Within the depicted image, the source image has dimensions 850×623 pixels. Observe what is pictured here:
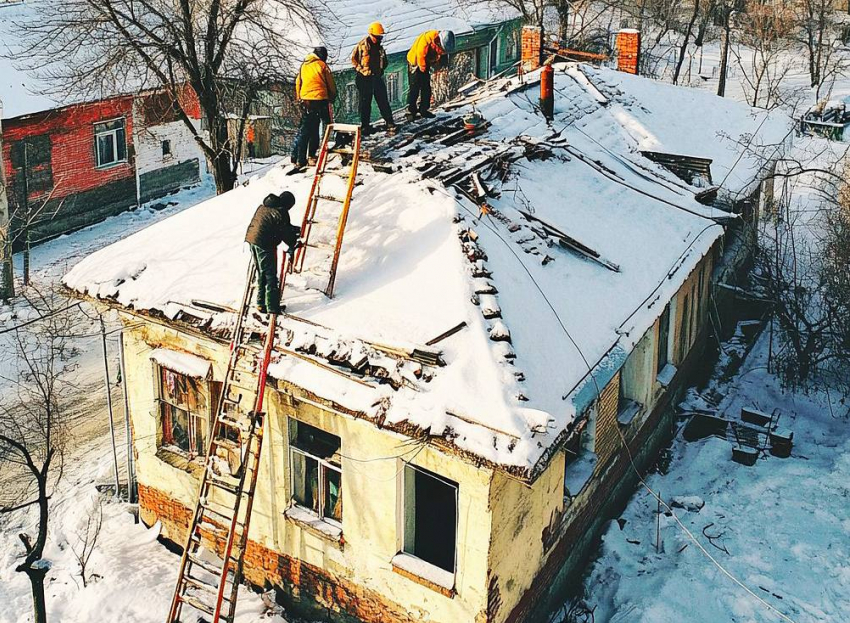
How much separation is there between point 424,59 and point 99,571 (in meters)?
8.08

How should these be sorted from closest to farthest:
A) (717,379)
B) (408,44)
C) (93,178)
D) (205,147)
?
(717,379)
(205,147)
(93,178)
(408,44)

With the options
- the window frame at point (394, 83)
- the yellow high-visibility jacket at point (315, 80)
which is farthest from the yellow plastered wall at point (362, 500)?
the window frame at point (394, 83)

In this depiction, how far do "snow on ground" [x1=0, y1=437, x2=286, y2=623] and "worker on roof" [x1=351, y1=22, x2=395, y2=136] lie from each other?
630 centimetres

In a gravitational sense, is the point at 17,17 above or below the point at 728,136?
above

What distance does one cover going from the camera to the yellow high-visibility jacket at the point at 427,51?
12.2 metres

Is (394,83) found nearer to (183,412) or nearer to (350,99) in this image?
(350,99)

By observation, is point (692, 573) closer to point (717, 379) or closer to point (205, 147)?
point (717, 379)

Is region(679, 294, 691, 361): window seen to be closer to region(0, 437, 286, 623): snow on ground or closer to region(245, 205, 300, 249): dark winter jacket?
region(245, 205, 300, 249): dark winter jacket

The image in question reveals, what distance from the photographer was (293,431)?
30.7 feet

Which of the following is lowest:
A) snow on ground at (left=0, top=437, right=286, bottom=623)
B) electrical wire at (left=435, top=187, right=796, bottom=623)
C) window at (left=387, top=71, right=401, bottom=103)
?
snow on ground at (left=0, top=437, right=286, bottom=623)

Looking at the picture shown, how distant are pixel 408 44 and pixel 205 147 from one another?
13518 millimetres

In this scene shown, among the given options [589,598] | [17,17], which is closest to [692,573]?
[589,598]

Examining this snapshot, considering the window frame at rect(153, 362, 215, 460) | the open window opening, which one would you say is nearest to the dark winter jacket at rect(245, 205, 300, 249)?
the window frame at rect(153, 362, 215, 460)

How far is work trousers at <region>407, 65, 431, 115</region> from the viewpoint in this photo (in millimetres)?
12484
